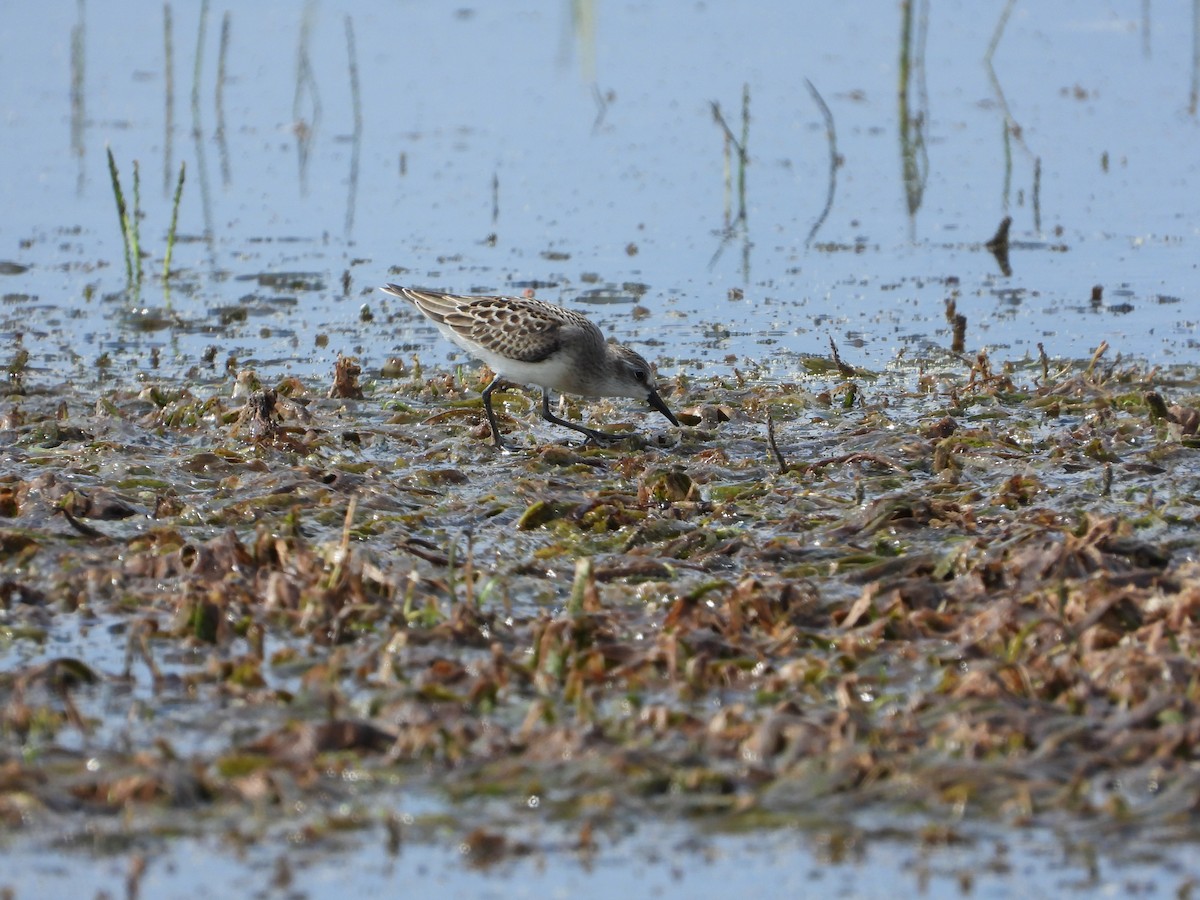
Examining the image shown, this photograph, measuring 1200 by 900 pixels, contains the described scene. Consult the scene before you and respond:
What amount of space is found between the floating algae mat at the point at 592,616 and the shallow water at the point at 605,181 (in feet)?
2.65

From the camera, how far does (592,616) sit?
716 centimetres

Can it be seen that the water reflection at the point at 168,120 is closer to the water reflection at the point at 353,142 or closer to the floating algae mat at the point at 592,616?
the water reflection at the point at 353,142

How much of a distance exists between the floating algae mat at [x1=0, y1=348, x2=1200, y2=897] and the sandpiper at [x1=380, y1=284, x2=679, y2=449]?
310 mm

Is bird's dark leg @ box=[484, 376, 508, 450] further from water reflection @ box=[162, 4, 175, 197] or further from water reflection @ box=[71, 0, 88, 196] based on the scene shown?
water reflection @ box=[71, 0, 88, 196]

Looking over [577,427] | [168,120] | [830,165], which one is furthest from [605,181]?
[577,427]

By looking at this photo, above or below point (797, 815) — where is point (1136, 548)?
above

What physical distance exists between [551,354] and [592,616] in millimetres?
3537

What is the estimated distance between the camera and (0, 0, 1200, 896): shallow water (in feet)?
42.9

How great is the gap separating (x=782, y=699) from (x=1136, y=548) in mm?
2051

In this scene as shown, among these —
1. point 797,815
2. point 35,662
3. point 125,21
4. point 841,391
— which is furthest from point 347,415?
point 125,21

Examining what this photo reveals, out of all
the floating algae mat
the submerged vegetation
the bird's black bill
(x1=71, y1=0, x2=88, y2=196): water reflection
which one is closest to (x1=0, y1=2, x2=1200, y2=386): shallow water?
(x1=71, y1=0, x2=88, y2=196): water reflection

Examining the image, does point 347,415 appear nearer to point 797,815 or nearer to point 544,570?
point 544,570

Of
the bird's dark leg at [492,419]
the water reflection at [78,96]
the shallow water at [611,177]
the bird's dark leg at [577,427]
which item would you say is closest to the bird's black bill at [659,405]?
the bird's dark leg at [577,427]

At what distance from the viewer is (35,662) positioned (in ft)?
22.5
